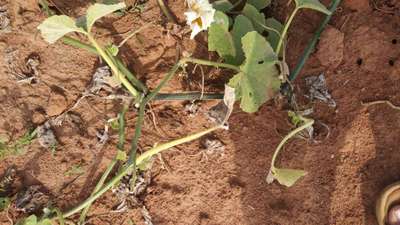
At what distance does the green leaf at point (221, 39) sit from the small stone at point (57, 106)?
57 centimetres

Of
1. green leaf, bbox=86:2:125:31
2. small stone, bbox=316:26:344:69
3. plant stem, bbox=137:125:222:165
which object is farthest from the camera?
small stone, bbox=316:26:344:69

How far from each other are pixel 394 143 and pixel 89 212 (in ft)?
3.52

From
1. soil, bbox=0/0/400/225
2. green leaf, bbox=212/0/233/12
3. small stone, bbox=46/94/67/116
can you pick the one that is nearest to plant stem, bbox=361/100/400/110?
soil, bbox=0/0/400/225

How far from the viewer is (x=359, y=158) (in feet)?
6.06

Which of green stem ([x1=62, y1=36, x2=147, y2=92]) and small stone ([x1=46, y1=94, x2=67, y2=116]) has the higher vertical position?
green stem ([x1=62, y1=36, x2=147, y2=92])

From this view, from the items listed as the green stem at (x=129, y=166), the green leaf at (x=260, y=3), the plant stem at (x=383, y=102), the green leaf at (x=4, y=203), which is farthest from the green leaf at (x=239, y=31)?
the green leaf at (x=4, y=203)

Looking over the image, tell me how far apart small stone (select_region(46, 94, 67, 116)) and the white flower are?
0.58 metres

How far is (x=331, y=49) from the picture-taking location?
1931mm

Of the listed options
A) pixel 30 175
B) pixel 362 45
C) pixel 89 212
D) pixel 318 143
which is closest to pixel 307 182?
pixel 318 143

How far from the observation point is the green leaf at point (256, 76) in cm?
170

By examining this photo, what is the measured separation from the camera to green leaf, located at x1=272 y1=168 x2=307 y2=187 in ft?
5.63

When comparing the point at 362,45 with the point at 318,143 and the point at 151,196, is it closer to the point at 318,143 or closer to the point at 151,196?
the point at 318,143

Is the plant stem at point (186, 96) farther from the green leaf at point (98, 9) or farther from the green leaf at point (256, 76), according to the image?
the green leaf at point (98, 9)

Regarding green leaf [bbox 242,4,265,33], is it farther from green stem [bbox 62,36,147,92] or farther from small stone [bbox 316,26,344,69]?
green stem [bbox 62,36,147,92]
